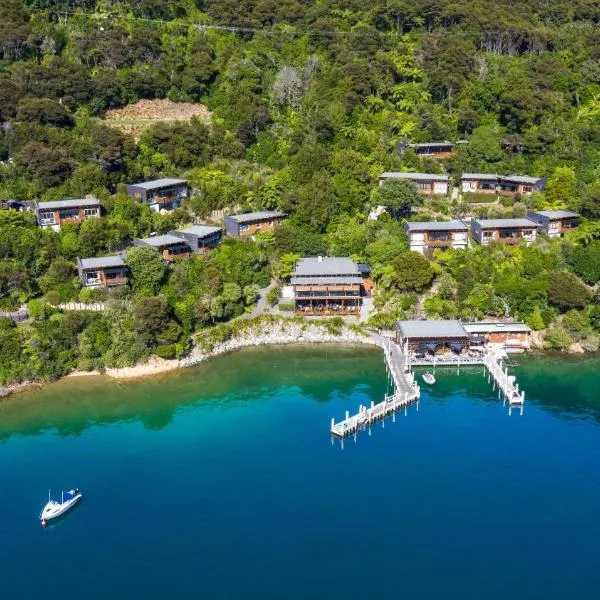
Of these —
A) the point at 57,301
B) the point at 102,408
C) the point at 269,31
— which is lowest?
the point at 102,408

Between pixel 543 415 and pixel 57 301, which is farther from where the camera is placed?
pixel 57 301

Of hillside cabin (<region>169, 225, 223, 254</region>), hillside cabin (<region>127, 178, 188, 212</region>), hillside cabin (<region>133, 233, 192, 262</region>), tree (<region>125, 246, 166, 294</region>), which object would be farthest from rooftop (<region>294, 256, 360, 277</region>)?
hillside cabin (<region>127, 178, 188, 212</region>)

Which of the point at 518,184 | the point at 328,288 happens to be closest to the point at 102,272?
the point at 328,288

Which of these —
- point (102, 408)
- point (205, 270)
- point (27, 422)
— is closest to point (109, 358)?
point (102, 408)

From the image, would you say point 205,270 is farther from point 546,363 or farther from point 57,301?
point 546,363

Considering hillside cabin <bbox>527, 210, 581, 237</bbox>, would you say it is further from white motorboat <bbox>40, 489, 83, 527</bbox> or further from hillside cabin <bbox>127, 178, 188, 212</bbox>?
white motorboat <bbox>40, 489, 83, 527</bbox>

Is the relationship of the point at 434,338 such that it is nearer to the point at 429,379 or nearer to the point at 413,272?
the point at 429,379
